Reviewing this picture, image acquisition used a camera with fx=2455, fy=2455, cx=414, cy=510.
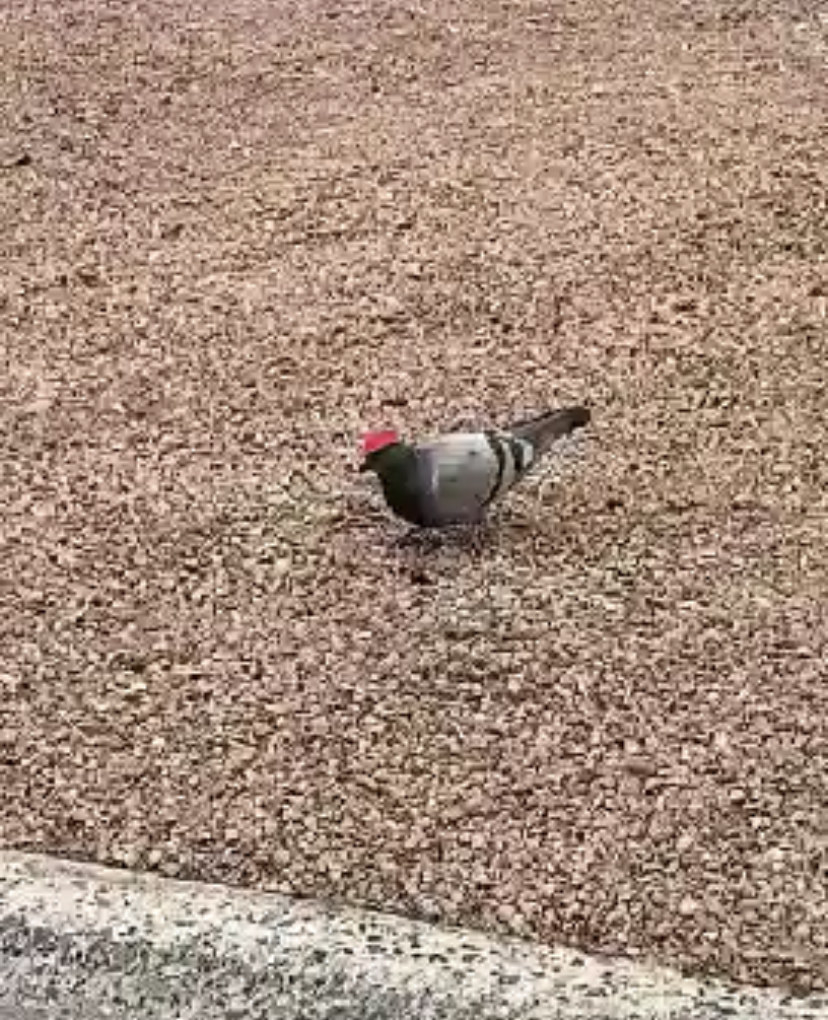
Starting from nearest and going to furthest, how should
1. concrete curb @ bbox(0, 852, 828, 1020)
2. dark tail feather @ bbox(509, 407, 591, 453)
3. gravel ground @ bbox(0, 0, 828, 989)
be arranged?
concrete curb @ bbox(0, 852, 828, 1020) → gravel ground @ bbox(0, 0, 828, 989) → dark tail feather @ bbox(509, 407, 591, 453)

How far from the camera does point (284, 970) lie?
2.62 meters

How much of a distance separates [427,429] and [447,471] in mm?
555

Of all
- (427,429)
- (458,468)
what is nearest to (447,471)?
(458,468)

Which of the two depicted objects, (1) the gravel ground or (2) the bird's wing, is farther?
(2) the bird's wing

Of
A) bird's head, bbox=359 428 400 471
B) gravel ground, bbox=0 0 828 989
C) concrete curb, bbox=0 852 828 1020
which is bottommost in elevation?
gravel ground, bbox=0 0 828 989

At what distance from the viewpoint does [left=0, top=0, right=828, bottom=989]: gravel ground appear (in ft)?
9.58

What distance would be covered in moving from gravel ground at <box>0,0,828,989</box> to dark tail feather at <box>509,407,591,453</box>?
0.14 m

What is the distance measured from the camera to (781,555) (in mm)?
3543

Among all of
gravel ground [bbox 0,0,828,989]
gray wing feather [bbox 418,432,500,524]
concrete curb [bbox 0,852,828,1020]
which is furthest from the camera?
gray wing feather [bbox 418,432,500,524]

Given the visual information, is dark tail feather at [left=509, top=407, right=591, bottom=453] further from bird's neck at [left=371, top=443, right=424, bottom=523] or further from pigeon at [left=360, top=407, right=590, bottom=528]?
bird's neck at [left=371, top=443, right=424, bottom=523]

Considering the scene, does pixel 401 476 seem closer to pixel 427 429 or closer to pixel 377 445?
pixel 377 445

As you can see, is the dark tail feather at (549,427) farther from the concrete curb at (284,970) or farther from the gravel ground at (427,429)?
the concrete curb at (284,970)

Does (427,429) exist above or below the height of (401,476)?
below

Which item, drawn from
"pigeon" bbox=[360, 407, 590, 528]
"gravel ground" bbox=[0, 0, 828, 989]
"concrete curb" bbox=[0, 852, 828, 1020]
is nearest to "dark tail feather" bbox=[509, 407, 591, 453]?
"pigeon" bbox=[360, 407, 590, 528]
